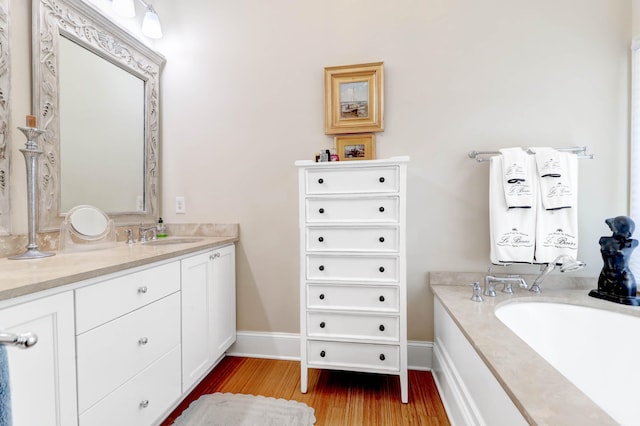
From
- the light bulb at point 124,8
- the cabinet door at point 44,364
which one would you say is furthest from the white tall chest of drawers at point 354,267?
the light bulb at point 124,8

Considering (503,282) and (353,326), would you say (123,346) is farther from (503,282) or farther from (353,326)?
(503,282)

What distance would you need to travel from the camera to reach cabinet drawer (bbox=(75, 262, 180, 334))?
3.38ft

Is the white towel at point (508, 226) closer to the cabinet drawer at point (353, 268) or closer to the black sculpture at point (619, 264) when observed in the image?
the black sculpture at point (619, 264)

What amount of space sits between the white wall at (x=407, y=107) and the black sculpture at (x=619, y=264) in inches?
9.1

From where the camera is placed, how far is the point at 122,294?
1.19 meters

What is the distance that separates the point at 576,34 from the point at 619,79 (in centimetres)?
39

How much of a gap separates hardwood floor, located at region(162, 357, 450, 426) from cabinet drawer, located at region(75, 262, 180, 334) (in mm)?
746

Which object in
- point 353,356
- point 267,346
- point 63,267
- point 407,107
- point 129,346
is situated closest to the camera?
point 63,267

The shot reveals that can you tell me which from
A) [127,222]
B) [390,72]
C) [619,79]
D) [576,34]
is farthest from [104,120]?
[619,79]

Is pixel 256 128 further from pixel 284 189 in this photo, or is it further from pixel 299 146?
pixel 284 189

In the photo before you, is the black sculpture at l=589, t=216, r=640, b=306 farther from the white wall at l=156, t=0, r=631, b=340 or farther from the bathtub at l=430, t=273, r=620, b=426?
the white wall at l=156, t=0, r=631, b=340

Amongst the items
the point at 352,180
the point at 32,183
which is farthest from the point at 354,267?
the point at 32,183

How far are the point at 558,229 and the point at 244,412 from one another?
2.08 metres

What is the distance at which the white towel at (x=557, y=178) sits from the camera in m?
1.69
